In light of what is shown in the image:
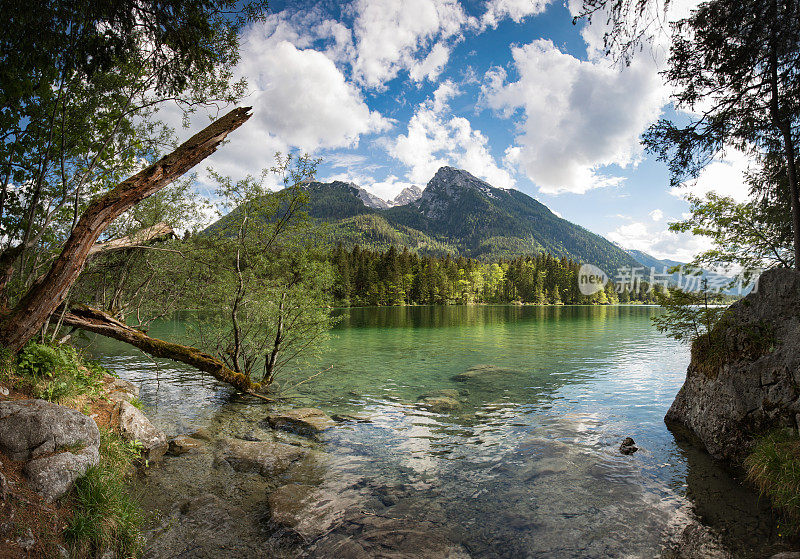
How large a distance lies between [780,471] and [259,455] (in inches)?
421

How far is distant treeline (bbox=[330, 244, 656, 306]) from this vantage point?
350 ft

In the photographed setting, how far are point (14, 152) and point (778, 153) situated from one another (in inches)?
745

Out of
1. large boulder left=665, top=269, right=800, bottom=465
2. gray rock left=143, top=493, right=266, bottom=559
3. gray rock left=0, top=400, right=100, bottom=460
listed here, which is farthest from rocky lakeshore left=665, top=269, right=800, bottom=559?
gray rock left=0, top=400, right=100, bottom=460

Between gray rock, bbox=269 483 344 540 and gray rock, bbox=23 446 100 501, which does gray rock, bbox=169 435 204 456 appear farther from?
gray rock, bbox=23 446 100 501

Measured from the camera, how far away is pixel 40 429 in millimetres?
5320

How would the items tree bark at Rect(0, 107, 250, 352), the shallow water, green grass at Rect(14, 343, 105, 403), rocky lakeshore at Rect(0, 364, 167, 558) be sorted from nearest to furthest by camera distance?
1. rocky lakeshore at Rect(0, 364, 167, 558)
2. the shallow water
3. green grass at Rect(14, 343, 105, 403)
4. tree bark at Rect(0, 107, 250, 352)

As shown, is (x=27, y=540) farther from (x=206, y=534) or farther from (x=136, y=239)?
(x=136, y=239)

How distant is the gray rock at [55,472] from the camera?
15.5ft

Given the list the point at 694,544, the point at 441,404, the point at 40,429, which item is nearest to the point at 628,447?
the point at 694,544

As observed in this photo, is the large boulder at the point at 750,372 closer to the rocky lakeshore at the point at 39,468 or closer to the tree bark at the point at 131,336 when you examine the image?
the rocky lakeshore at the point at 39,468

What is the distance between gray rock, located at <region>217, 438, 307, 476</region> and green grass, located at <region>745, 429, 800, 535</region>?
9413mm

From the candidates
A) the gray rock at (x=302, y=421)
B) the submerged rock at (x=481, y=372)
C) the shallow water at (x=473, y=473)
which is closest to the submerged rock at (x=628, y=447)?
the shallow water at (x=473, y=473)

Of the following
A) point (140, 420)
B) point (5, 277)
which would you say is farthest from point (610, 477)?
point (5, 277)

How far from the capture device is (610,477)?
8.19 meters
